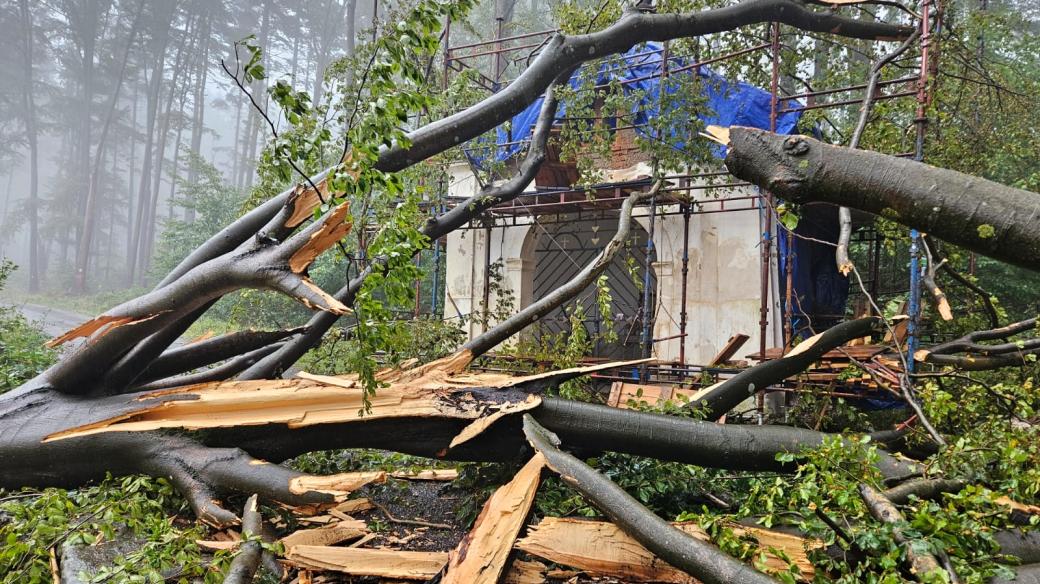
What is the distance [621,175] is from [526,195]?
5.77ft

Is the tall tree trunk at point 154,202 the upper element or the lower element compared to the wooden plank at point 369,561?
upper

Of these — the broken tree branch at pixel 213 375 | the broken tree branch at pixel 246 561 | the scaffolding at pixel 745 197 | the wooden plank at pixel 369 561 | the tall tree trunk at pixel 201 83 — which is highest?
the tall tree trunk at pixel 201 83

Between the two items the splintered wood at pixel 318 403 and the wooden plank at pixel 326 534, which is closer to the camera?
the wooden plank at pixel 326 534

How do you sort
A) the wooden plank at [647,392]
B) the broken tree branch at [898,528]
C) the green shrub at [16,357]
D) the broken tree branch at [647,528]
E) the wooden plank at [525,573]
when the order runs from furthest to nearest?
the wooden plank at [647,392]
the green shrub at [16,357]
the wooden plank at [525,573]
the broken tree branch at [647,528]
the broken tree branch at [898,528]

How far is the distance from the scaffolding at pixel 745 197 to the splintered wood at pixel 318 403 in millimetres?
2991

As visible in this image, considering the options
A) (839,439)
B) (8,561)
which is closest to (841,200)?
(839,439)

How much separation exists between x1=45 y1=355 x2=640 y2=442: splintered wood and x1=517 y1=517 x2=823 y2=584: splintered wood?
75 cm

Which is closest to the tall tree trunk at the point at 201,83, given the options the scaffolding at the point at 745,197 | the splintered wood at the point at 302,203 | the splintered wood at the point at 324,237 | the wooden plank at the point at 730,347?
the scaffolding at the point at 745,197

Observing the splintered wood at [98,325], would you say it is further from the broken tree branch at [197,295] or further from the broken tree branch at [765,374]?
the broken tree branch at [765,374]

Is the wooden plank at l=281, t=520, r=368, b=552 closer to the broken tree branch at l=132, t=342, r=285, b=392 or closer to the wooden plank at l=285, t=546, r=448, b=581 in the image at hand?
the wooden plank at l=285, t=546, r=448, b=581

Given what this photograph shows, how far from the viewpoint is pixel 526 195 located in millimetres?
10352

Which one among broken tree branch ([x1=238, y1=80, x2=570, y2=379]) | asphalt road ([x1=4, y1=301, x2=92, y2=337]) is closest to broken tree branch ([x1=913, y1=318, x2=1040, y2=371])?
broken tree branch ([x1=238, y1=80, x2=570, y2=379])

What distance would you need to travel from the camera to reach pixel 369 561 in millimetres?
3051

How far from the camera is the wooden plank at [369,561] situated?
118 inches
